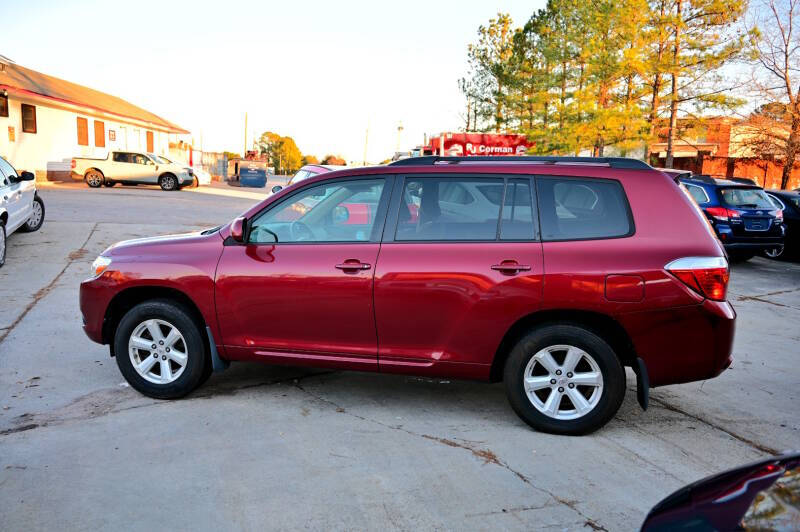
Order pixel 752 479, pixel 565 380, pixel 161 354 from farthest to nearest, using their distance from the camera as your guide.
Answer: pixel 161 354 → pixel 565 380 → pixel 752 479

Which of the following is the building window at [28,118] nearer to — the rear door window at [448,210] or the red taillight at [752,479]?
the rear door window at [448,210]

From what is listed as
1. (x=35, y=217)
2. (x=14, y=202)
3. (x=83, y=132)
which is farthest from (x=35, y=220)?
(x=83, y=132)

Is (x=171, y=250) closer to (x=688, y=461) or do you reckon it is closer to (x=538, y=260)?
(x=538, y=260)

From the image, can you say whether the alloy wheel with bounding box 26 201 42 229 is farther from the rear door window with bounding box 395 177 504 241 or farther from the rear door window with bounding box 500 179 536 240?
the rear door window with bounding box 500 179 536 240

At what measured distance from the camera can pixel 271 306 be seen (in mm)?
4656

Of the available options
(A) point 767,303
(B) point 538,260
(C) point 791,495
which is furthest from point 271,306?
(A) point 767,303

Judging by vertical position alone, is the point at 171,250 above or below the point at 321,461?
above

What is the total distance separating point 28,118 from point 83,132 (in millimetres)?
4202

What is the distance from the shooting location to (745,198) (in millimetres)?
12188

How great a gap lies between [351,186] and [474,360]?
59.6 inches

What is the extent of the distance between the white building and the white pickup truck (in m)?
2.12

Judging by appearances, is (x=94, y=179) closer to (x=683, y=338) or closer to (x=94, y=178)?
(x=94, y=178)

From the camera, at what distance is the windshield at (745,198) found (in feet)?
39.7

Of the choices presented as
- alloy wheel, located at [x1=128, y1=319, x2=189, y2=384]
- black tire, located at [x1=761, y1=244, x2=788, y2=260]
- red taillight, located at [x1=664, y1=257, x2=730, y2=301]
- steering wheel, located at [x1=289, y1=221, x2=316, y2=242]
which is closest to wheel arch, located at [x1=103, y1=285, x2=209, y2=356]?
alloy wheel, located at [x1=128, y1=319, x2=189, y2=384]
